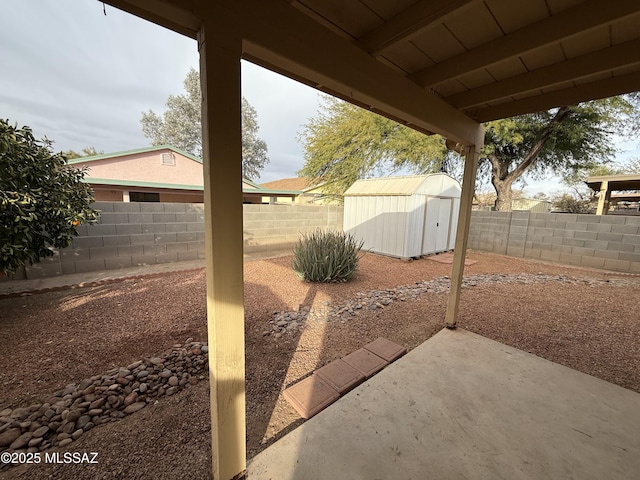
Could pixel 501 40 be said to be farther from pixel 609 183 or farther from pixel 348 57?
pixel 609 183

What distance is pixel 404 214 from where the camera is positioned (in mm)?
6180

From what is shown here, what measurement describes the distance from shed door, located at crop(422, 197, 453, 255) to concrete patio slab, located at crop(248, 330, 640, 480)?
488 cm

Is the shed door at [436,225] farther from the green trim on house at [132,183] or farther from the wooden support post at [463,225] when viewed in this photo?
the green trim on house at [132,183]

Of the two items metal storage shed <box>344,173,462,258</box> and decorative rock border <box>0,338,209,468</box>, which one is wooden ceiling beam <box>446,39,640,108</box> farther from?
metal storage shed <box>344,173,462,258</box>

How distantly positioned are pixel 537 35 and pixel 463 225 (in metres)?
1.56

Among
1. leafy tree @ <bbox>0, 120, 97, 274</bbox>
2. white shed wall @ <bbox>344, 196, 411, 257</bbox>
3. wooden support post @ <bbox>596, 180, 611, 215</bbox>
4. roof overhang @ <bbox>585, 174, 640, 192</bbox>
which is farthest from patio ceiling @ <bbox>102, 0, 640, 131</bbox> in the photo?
wooden support post @ <bbox>596, 180, 611, 215</bbox>

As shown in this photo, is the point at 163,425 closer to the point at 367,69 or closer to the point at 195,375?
the point at 195,375

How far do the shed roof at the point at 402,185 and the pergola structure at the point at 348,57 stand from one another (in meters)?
4.36

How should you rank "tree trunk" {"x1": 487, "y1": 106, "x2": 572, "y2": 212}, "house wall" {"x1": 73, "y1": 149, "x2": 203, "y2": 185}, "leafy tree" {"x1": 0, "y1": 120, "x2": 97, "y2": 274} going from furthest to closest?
"tree trunk" {"x1": 487, "y1": 106, "x2": 572, "y2": 212}
"house wall" {"x1": 73, "y1": 149, "x2": 203, "y2": 185}
"leafy tree" {"x1": 0, "y1": 120, "x2": 97, "y2": 274}

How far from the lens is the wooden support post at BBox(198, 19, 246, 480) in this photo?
89cm

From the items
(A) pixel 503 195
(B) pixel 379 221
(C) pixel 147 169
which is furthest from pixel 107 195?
(A) pixel 503 195

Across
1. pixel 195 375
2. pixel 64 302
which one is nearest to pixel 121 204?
pixel 64 302

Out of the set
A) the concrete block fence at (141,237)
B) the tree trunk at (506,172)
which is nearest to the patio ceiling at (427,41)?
the concrete block fence at (141,237)

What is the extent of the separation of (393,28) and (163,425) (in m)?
2.53
